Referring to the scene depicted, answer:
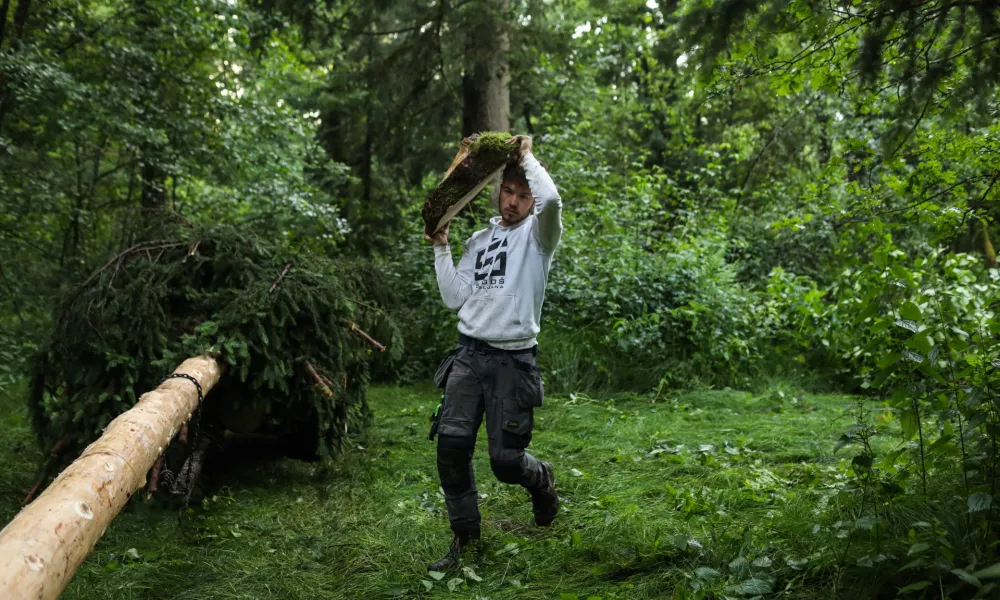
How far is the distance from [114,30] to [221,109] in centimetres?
161

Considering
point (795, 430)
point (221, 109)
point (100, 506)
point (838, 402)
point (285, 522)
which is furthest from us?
point (221, 109)

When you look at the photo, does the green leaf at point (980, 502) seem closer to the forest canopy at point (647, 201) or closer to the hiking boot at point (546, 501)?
the forest canopy at point (647, 201)

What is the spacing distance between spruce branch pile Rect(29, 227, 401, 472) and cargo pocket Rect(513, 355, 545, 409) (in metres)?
1.91

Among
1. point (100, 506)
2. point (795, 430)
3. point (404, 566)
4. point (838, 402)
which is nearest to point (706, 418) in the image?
point (795, 430)

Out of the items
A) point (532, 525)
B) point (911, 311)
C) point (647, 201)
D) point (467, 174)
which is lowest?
point (532, 525)

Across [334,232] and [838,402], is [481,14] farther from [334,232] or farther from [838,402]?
[838,402]

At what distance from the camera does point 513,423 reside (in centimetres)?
358

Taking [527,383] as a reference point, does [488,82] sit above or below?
above

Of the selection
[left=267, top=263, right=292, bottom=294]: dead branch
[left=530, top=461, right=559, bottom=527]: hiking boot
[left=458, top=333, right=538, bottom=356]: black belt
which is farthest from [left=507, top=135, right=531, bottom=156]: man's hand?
[left=267, top=263, right=292, bottom=294]: dead branch

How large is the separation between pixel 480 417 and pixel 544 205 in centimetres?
117

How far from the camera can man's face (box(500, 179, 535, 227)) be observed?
3.87m

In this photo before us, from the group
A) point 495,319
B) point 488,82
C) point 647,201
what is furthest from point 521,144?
point 488,82

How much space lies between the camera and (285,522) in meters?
4.47

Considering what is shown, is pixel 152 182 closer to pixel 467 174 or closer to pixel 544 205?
pixel 467 174
